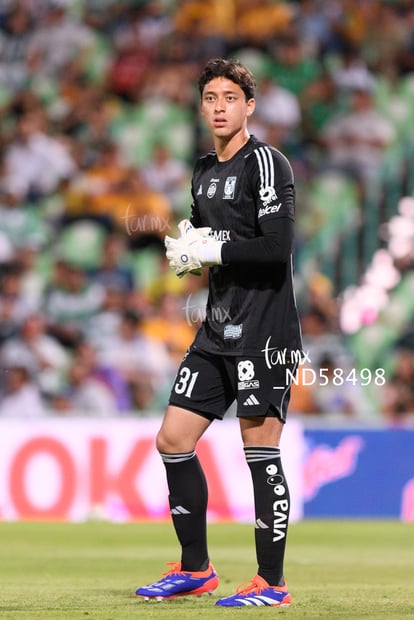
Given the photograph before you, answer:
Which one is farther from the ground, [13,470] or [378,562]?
[13,470]

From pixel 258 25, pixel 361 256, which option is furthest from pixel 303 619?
pixel 258 25

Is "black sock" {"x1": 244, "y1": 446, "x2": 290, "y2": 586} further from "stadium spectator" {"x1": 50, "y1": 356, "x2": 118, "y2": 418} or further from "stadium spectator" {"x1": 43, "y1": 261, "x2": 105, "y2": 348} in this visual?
"stadium spectator" {"x1": 43, "y1": 261, "x2": 105, "y2": 348}

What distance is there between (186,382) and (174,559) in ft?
9.24

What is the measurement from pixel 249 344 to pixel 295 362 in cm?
21

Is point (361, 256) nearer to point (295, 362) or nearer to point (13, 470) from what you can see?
point (13, 470)

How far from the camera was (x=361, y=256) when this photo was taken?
13008 mm

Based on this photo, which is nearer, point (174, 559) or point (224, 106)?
point (224, 106)

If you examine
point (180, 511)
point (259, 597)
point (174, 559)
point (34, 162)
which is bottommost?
point (259, 597)

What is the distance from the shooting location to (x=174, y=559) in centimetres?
770

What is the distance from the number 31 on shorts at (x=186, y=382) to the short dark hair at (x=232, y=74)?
1156 millimetres

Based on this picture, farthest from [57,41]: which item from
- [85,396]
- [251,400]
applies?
[251,400]

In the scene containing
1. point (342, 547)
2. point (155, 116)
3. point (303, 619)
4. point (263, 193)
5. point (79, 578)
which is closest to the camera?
point (303, 619)

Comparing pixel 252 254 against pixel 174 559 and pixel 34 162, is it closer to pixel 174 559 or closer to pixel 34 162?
pixel 174 559

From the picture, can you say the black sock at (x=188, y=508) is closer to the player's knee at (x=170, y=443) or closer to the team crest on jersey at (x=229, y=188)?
the player's knee at (x=170, y=443)
